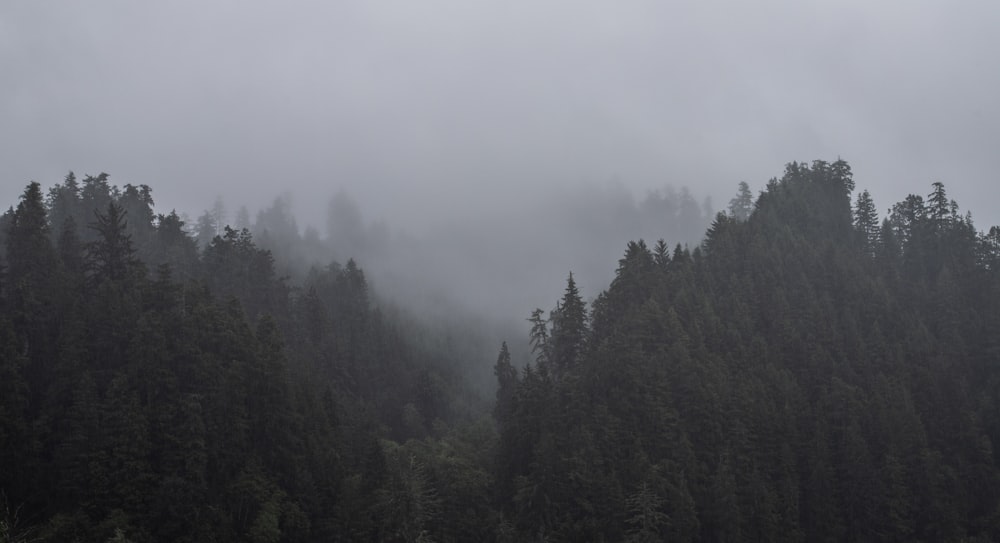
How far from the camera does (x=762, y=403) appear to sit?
7806 centimetres

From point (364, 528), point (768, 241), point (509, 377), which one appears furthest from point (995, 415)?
point (364, 528)

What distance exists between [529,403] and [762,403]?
26995 mm

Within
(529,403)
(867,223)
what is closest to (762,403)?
(529,403)

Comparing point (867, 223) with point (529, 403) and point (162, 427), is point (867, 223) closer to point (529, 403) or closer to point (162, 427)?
point (529, 403)

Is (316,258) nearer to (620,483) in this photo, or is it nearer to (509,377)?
(509,377)

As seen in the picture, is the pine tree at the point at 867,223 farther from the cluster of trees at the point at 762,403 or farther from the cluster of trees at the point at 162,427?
the cluster of trees at the point at 162,427

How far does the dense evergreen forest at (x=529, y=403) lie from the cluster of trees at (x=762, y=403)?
291 millimetres

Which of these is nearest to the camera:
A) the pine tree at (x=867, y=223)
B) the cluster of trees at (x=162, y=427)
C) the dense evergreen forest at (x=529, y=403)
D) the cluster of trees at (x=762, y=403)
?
the cluster of trees at (x=162, y=427)

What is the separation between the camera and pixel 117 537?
47.5 meters

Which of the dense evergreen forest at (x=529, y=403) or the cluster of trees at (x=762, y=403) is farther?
the cluster of trees at (x=762, y=403)

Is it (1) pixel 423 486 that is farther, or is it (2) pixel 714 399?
(2) pixel 714 399

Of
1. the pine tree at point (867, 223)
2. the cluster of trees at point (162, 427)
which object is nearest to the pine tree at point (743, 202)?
the pine tree at point (867, 223)

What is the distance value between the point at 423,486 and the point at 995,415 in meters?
72.2

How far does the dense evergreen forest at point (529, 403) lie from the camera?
189ft
